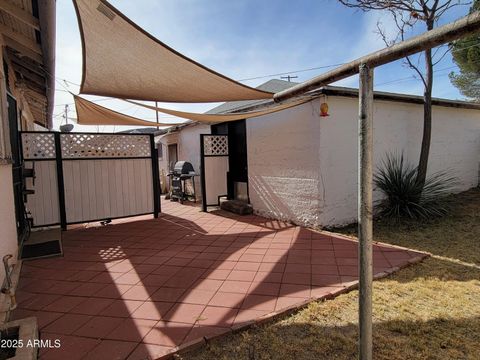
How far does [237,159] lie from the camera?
865 cm

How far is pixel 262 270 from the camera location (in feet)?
13.2

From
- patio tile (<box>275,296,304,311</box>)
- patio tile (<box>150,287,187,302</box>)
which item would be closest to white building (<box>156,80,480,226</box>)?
patio tile (<box>275,296,304,311</box>)

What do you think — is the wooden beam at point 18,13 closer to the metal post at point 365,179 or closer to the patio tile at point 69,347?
the patio tile at point 69,347

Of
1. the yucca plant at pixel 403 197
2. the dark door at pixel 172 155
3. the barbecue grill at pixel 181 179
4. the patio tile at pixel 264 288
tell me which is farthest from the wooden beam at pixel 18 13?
the dark door at pixel 172 155

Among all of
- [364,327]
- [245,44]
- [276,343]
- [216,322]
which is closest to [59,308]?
[216,322]

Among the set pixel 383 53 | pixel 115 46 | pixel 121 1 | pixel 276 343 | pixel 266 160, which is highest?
pixel 121 1

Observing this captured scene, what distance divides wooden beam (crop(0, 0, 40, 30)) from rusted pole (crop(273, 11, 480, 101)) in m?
4.16

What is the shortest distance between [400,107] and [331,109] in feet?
7.90

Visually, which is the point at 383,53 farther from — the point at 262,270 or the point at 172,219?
the point at 172,219

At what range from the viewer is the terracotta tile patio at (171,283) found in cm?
262

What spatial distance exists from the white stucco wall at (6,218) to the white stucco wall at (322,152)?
5123 millimetres

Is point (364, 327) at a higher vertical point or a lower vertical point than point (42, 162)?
lower

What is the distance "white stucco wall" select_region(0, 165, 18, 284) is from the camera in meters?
3.43

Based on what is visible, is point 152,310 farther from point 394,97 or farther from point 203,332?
point 394,97
